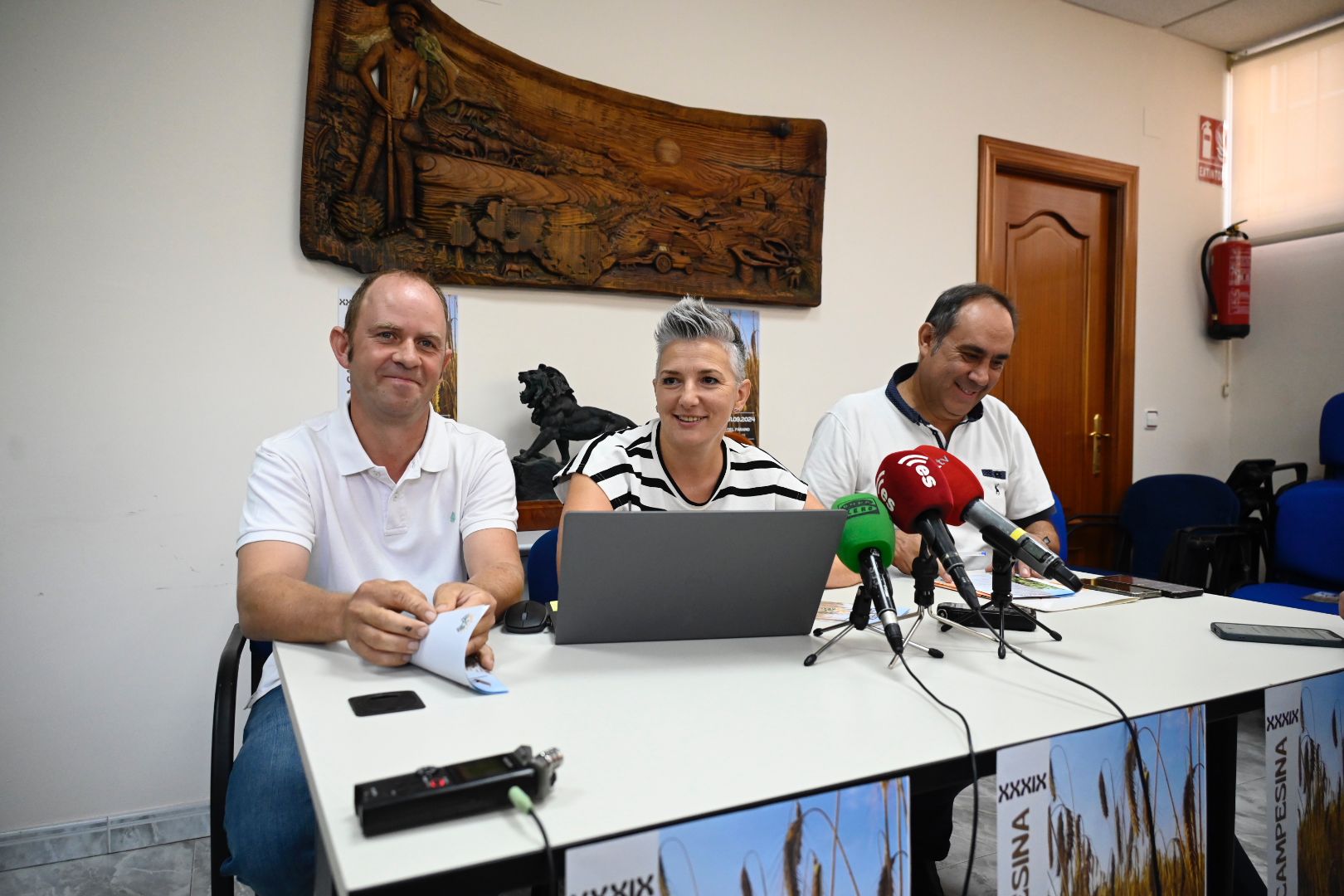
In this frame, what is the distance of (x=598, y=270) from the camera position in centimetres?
279

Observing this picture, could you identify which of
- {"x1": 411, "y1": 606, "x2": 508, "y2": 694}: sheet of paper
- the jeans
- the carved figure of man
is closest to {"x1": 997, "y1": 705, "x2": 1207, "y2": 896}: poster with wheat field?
{"x1": 411, "y1": 606, "x2": 508, "y2": 694}: sheet of paper

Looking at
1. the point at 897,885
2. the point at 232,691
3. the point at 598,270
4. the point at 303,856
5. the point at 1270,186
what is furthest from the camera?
the point at 1270,186

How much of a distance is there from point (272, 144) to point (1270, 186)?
4720 millimetres

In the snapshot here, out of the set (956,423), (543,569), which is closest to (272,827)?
(543,569)

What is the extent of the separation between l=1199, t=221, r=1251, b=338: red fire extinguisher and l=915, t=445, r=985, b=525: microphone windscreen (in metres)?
3.91

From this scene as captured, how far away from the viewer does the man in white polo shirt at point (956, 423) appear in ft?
7.23

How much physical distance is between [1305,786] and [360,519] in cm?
167

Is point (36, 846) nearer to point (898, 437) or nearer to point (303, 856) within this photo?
point (303, 856)

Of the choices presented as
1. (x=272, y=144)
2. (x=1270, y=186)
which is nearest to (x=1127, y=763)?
(x=272, y=144)

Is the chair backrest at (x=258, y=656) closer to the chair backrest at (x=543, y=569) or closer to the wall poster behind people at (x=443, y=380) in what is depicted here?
the chair backrest at (x=543, y=569)

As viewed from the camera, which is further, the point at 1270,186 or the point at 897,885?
the point at 1270,186

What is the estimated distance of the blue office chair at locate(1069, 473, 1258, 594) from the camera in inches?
126

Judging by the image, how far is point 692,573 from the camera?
4.12 feet

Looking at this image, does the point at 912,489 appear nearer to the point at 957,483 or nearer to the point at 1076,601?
the point at 957,483
